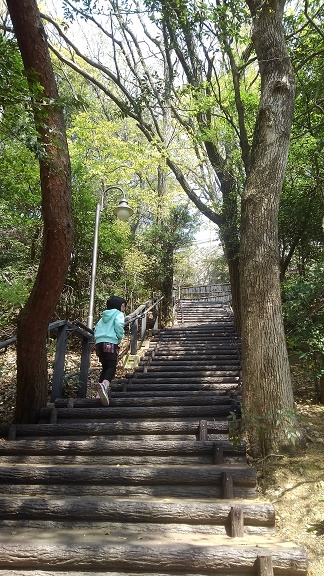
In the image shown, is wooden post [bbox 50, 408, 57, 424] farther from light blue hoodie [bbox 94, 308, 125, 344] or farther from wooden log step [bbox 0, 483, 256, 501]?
wooden log step [bbox 0, 483, 256, 501]

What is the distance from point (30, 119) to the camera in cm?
329

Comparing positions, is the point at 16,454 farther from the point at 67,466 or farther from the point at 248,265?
the point at 248,265

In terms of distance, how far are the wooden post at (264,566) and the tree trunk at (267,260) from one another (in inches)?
58.7

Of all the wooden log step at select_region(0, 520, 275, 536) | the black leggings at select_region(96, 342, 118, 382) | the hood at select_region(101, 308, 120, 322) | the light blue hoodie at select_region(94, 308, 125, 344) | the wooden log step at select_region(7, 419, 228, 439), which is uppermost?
the hood at select_region(101, 308, 120, 322)

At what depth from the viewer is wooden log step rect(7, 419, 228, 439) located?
3984 mm

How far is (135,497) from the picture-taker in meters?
3.08

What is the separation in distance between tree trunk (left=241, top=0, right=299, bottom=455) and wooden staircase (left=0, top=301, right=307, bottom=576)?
0.49 metres

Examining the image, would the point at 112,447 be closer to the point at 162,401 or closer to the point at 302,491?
the point at 162,401

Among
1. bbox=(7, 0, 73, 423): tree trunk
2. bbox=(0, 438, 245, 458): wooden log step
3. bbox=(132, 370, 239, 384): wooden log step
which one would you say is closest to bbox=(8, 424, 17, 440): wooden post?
bbox=(0, 438, 245, 458): wooden log step

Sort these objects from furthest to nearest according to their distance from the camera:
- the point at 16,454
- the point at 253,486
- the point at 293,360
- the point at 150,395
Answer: the point at 293,360
the point at 150,395
the point at 16,454
the point at 253,486

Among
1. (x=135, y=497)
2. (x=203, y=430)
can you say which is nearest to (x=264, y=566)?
(x=135, y=497)

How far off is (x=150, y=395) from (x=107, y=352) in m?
1.01

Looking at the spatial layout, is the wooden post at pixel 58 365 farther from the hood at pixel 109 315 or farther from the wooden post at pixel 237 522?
the wooden post at pixel 237 522

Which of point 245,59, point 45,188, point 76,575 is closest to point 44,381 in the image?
point 45,188
